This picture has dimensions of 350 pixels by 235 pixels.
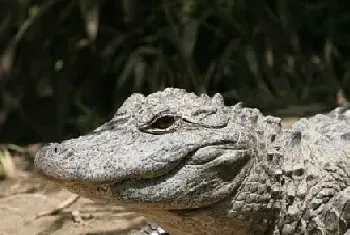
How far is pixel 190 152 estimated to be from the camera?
2846 millimetres

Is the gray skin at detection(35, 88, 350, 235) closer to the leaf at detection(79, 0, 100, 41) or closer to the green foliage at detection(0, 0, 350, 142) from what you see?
the green foliage at detection(0, 0, 350, 142)

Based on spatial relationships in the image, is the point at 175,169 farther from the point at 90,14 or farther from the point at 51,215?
the point at 90,14

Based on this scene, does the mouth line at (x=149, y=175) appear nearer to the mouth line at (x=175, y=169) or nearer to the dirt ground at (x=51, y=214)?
the mouth line at (x=175, y=169)

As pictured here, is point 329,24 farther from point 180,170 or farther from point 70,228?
point 180,170

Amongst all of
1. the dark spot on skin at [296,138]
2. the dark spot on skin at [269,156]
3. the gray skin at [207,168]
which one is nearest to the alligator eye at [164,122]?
the gray skin at [207,168]

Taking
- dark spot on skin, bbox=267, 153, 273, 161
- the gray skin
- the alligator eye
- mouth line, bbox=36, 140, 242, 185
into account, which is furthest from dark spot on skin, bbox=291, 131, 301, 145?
the alligator eye

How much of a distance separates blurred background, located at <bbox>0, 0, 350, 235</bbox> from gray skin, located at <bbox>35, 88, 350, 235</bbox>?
286 cm

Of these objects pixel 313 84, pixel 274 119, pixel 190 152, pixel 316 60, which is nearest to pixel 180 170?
pixel 190 152

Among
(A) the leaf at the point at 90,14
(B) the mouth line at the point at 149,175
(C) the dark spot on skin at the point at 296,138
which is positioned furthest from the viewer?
(A) the leaf at the point at 90,14

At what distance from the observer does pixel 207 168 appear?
2852mm

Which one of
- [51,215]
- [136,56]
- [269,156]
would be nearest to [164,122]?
[269,156]

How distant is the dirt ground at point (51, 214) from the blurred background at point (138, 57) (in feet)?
5.02

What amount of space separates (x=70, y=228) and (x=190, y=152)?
1237 millimetres

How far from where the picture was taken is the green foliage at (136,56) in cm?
615
